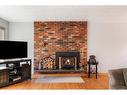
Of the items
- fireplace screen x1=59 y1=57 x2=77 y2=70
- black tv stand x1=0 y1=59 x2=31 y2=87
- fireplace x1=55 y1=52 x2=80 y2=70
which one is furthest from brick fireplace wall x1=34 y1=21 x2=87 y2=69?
black tv stand x1=0 y1=59 x2=31 y2=87

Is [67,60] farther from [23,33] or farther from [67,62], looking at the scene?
[23,33]

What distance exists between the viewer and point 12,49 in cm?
590

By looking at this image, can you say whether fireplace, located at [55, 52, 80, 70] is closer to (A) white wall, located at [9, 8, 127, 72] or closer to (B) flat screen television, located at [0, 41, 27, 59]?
(A) white wall, located at [9, 8, 127, 72]

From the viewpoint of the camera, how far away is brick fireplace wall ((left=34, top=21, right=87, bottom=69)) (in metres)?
7.60

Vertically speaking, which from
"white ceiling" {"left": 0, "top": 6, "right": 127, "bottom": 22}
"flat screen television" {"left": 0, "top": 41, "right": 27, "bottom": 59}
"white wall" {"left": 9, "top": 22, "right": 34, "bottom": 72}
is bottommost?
"flat screen television" {"left": 0, "top": 41, "right": 27, "bottom": 59}

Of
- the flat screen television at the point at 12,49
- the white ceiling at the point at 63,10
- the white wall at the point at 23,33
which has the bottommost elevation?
the flat screen television at the point at 12,49

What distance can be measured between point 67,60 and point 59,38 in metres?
Answer: 0.89

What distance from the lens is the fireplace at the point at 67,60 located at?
24.7 ft

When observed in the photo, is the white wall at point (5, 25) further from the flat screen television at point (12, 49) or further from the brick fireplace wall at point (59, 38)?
the flat screen television at point (12, 49)

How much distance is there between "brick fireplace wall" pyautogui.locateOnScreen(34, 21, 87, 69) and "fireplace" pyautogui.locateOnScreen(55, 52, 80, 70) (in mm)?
160

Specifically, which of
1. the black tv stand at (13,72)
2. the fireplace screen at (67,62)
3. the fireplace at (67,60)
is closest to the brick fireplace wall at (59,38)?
the fireplace at (67,60)

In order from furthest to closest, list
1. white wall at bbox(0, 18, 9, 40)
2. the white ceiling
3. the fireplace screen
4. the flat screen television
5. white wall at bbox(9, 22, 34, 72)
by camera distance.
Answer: white wall at bbox(9, 22, 34, 72), the fireplace screen, white wall at bbox(0, 18, 9, 40), the flat screen television, the white ceiling

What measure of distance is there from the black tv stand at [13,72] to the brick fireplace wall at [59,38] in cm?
144

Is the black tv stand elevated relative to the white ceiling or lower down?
lower down
